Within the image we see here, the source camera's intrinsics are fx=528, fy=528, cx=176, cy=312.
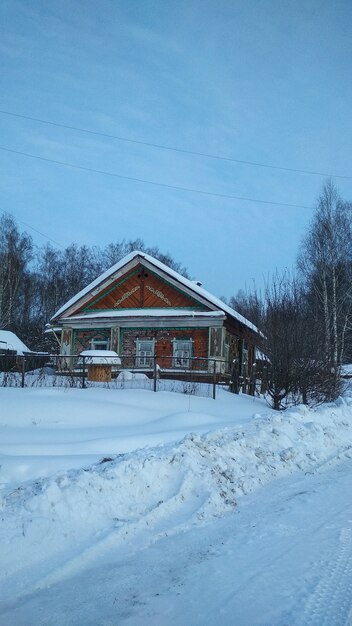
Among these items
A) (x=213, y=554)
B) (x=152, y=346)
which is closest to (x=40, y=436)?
(x=213, y=554)

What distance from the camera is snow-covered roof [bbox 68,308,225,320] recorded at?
2138 cm

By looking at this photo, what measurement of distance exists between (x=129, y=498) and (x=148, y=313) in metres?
17.6

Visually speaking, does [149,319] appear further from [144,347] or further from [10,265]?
[10,265]

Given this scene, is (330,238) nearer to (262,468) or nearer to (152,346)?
(152,346)

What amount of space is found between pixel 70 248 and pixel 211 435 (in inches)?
1830

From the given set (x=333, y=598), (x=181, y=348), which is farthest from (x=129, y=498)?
(x=181, y=348)

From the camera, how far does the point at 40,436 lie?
7512 millimetres

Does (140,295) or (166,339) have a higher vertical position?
(140,295)

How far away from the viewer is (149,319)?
872 inches

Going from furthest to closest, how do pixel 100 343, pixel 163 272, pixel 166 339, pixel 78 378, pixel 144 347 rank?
pixel 100 343 → pixel 144 347 → pixel 166 339 → pixel 163 272 → pixel 78 378

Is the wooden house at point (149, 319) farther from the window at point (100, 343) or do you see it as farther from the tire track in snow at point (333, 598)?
the tire track in snow at point (333, 598)

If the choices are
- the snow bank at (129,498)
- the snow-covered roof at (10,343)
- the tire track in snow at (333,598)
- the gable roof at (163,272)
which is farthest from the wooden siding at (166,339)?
the tire track in snow at (333,598)

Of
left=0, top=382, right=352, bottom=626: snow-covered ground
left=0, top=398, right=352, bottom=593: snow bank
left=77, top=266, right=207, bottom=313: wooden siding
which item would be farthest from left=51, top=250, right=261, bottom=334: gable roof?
left=0, top=398, right=352, bottom=593: snow bank

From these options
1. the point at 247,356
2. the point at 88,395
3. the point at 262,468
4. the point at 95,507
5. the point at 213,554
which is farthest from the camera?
the point at 247,356
